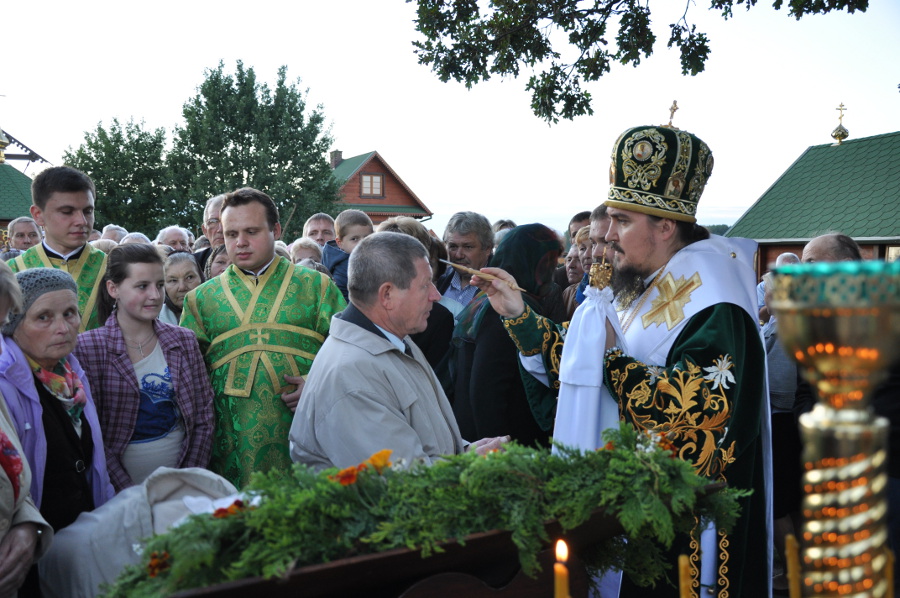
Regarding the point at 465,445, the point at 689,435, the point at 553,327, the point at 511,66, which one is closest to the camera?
the point at 689,435

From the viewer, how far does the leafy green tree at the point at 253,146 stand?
3089cm

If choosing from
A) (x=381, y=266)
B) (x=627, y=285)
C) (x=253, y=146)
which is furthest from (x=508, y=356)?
(x=253, y=146)

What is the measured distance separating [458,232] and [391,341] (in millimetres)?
2497

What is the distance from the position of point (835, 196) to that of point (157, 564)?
19.5 m

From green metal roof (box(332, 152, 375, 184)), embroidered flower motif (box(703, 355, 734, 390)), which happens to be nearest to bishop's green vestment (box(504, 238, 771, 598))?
embroidered flower motif (box(703, 355, 734, 390))

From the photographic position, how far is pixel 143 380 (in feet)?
12.6

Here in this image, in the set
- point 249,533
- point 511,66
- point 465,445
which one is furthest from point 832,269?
point 511,66

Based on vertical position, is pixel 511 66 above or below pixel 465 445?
above

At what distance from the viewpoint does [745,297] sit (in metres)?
3.03

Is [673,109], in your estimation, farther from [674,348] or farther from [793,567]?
[793,567]

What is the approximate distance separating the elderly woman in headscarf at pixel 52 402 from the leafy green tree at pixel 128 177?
28.7 meters

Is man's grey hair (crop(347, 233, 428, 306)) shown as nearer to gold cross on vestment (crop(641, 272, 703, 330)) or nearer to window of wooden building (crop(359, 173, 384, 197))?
gold cross on vestment (crop(641, 272, 703, 330))

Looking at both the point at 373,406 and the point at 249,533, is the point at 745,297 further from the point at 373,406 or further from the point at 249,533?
the point at 249,533

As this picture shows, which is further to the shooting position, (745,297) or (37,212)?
(37,212)
